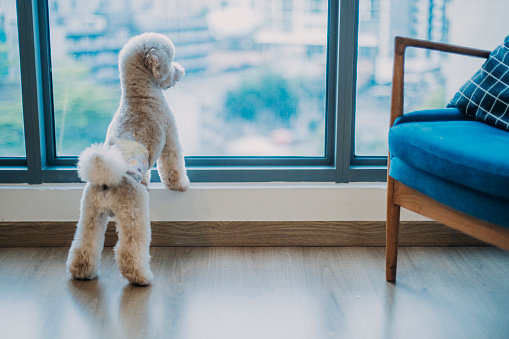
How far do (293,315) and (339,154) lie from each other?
0.74m

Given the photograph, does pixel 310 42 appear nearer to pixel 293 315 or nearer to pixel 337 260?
pixel 337 260

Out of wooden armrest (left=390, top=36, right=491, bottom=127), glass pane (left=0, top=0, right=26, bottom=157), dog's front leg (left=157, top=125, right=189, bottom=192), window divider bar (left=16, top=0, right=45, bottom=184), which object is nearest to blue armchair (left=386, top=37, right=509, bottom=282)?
wooden armrest (left=390, top=36, right=491, bottom=127)

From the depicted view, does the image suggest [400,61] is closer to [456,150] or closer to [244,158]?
[456,150]

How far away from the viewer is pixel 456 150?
138 cm

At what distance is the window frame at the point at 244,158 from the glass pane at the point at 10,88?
7 centimetres

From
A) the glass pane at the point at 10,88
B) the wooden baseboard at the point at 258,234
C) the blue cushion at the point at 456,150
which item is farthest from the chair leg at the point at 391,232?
the glass pane at the point at 10,88

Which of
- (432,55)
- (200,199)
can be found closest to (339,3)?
(432,55)

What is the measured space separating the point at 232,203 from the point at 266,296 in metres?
0.47

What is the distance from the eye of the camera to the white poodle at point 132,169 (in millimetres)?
1649

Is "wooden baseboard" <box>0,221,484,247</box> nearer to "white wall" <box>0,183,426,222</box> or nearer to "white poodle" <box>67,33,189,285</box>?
"white wall" <box>0,183,426,222</box>

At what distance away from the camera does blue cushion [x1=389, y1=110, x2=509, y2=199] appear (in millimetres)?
1265

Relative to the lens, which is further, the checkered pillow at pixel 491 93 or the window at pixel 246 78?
the window at pixel 246 78

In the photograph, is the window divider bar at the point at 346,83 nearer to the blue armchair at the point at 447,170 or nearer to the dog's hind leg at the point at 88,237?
the blue armchair at the point at 447,170

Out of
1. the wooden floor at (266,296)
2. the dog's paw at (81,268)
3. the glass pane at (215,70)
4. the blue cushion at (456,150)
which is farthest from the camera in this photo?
the glass pane at (215,70)
